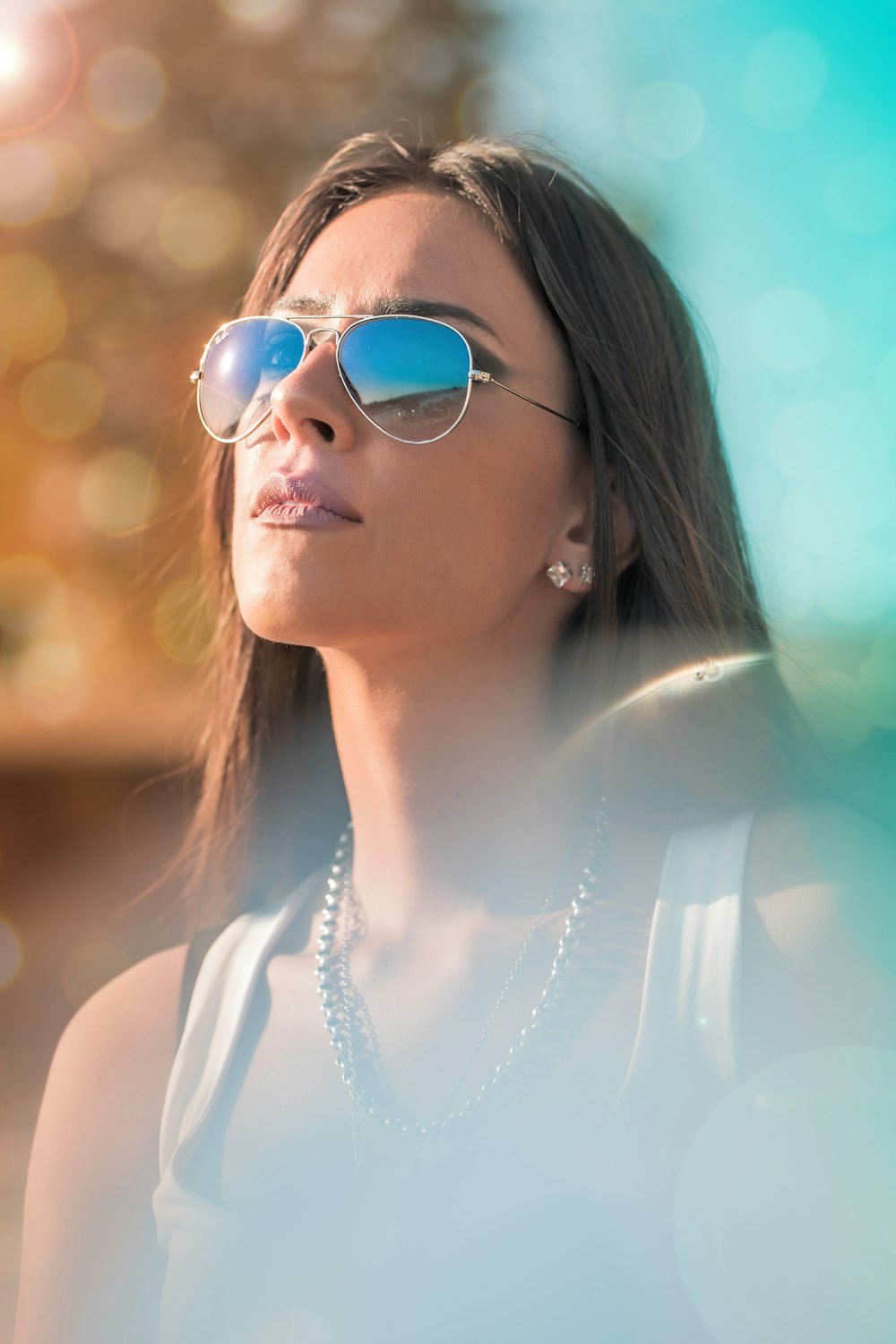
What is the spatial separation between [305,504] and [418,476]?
199 mm

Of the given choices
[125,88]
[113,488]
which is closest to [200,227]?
[125,88]

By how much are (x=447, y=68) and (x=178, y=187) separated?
5.56ft

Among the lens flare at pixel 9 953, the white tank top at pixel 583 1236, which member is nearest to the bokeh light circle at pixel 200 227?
the lens flare at pixel 9 953

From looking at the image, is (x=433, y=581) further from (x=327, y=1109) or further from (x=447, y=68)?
(x=447, y=68)

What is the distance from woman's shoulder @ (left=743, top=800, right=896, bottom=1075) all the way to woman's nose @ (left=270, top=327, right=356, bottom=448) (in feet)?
3.27

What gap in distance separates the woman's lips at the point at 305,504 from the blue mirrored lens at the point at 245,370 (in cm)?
21

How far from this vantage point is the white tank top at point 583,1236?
156cm

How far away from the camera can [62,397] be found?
6520mm

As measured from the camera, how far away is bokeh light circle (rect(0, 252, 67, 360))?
6324 mm

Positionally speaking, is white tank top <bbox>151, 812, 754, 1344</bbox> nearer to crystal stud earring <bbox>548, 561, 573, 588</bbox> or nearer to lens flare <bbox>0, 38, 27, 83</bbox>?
crystal stud earring <bbox>548, 561, 573, 588</bbox>

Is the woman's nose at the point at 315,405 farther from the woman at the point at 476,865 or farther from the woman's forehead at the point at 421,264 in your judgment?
the woman's forehead at the point at 421,264

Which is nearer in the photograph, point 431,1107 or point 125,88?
Result: point 431,1107

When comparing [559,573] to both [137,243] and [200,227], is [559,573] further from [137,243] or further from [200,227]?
[137,243]

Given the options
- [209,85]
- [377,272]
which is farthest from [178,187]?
[377,272]
